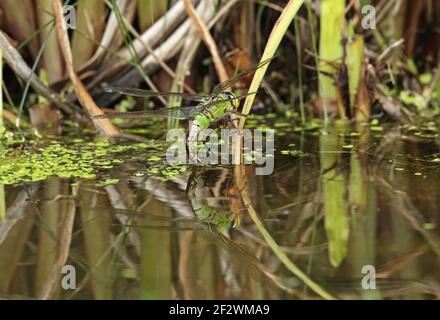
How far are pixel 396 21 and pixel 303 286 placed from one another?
6.54 ft

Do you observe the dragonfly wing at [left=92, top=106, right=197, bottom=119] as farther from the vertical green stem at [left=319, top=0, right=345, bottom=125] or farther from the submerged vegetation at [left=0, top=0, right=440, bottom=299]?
the vertical green stem at [left=319, top=0, right=345, bottom=125]

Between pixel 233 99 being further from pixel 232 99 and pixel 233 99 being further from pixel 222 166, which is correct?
pixel 222 166

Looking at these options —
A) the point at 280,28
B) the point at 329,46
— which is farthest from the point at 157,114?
the point at 329,46

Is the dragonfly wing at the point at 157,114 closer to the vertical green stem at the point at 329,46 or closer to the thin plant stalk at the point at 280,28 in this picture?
the thin plant stalk at the point at 280,28

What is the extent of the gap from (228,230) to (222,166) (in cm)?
57

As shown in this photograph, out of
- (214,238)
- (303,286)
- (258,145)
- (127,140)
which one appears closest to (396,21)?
(258,145)

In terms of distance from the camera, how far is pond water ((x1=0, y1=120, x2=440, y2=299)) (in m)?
1.46

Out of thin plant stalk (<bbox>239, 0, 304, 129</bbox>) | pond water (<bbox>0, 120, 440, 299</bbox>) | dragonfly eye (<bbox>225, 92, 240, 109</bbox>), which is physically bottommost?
pond water (<bbox>0, 120, 440, 299</bbox>)

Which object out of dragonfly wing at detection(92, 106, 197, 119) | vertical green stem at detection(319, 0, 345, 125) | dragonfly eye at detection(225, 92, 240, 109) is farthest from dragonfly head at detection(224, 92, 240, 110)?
vertical green stem at detection(319, 0, 345, 125)

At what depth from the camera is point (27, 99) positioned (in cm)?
306

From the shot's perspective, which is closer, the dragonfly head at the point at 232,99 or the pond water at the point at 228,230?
the pond water at the point at 228,230

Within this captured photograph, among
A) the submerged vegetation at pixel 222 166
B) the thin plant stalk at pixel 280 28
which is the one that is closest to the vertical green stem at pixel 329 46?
the submerged vegetation at pixel 222 166

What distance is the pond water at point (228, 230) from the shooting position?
146 cm

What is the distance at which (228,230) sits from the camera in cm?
175
